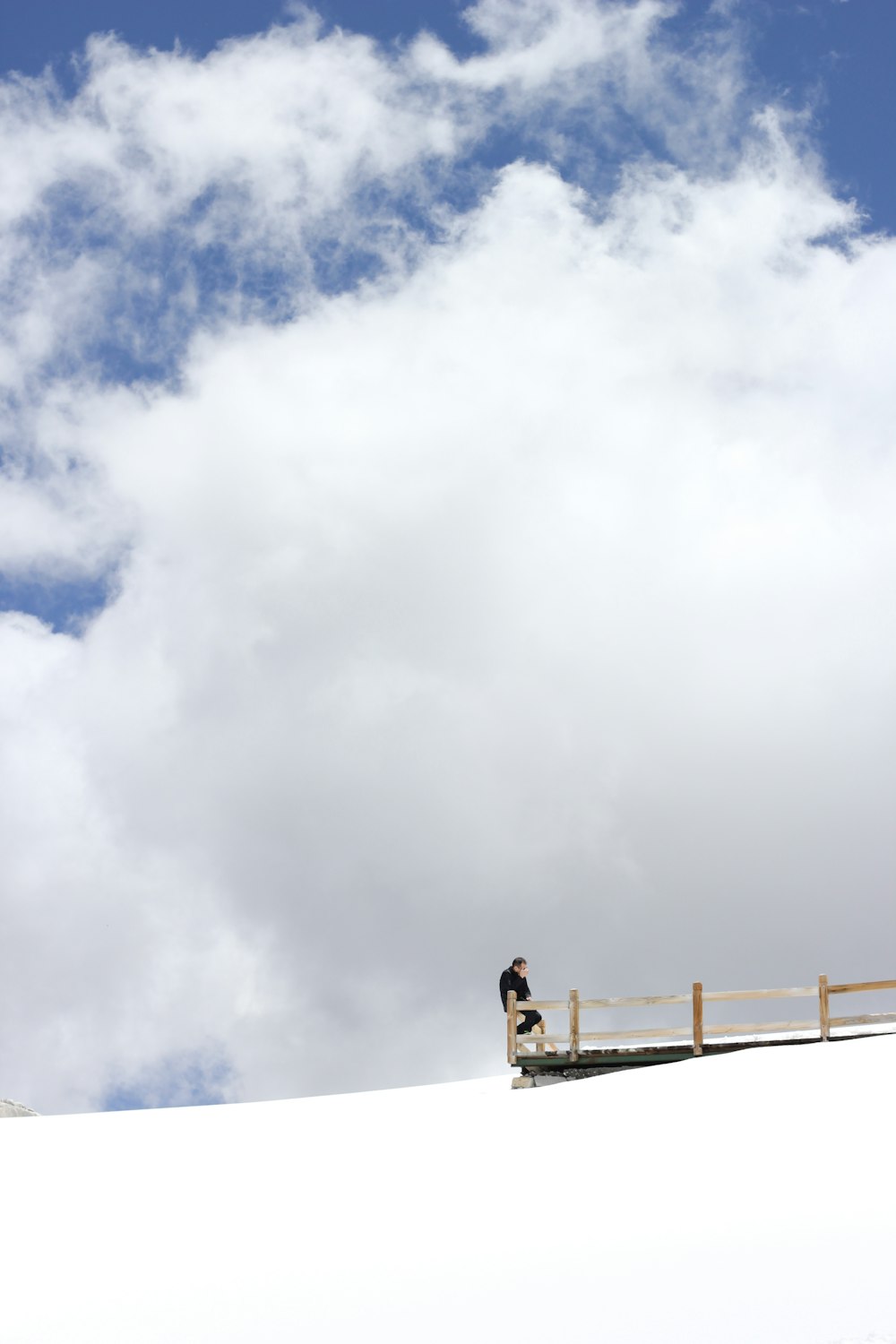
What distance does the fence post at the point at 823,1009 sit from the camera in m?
19.6

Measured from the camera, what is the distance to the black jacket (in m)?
21.5

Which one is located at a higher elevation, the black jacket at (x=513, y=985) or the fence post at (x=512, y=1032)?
the black jacket at (x=513, y=985)

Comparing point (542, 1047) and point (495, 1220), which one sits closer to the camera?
point (495, 1220)

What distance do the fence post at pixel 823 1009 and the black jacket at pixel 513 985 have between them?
4.44m

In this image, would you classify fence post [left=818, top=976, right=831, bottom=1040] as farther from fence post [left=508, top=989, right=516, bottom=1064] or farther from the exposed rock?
the exposed rock

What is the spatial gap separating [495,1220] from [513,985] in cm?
1036

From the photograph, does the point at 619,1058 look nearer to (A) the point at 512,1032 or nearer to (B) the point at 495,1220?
(A) the point at 512,1032

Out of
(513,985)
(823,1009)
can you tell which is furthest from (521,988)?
(823,1009)

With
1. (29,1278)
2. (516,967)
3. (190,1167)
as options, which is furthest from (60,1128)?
(29,1278)

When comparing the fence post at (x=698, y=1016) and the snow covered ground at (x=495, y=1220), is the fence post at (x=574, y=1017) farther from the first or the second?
the snow covered ground at (x=495, y=1220)

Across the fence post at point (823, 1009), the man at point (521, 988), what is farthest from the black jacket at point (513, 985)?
the fence post at point (823, 1009)

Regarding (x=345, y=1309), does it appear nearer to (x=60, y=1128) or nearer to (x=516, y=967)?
(x=60, y=1128)

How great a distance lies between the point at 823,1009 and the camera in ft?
64.7

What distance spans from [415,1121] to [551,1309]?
8.45m
